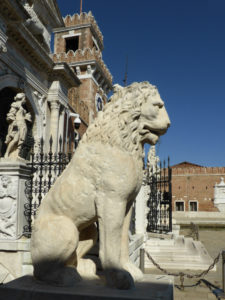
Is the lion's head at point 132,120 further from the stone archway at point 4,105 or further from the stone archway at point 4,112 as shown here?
the stone archway at point 4,105

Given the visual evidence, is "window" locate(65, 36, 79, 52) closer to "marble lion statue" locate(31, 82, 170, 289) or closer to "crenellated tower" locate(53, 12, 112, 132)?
"crenellated tower" locate(53, 12, 112, 132)

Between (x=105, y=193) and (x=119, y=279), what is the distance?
0.60 meters

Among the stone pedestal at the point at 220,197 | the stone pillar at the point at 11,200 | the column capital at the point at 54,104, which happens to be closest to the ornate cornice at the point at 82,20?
the column capital at the point at 54,104

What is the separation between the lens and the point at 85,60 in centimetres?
1770

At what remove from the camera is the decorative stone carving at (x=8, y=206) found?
3.53 m

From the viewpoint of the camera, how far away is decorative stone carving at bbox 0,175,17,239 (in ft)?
11.6

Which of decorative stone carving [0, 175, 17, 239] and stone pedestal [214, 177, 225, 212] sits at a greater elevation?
decorative stone carving [0, 175, 17, 239]

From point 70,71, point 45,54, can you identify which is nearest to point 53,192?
point 45,54

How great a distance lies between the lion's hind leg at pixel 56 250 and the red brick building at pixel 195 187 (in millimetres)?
26886

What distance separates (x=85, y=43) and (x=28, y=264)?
18.3 meters

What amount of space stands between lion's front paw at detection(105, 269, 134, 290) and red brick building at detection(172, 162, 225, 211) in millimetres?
26846

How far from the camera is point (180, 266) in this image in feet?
18.8

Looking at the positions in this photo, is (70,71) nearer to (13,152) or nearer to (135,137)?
(13,152)

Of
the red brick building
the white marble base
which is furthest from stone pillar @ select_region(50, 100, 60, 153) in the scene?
the red brick building
